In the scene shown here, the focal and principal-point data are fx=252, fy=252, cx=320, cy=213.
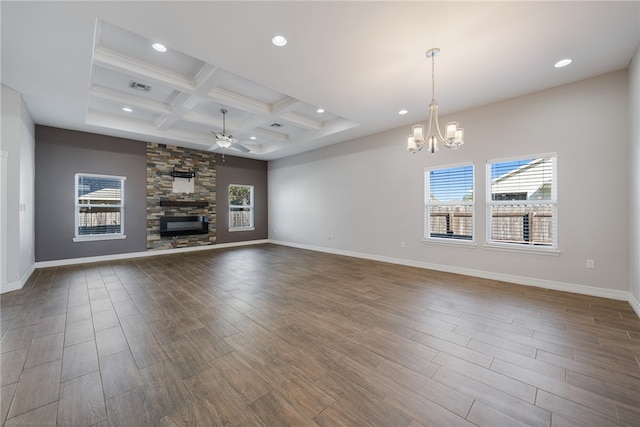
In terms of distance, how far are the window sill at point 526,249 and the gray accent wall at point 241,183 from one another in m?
7.06

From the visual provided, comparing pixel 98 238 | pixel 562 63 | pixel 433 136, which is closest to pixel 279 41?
pixel 433 136

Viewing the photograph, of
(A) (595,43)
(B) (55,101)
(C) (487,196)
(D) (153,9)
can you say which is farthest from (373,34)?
(B) (55,101)

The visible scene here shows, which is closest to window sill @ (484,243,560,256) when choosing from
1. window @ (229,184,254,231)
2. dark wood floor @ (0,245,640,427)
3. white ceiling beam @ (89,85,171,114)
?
dark wood floor @ (0,245,640,427)

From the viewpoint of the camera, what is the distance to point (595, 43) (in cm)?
287

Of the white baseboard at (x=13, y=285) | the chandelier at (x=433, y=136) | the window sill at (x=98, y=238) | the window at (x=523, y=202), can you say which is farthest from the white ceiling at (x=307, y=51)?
the white baseboard at (x=13, y=285)

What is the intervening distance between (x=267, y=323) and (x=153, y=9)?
3.29m

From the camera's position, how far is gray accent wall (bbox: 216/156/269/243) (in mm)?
Answer: 8219

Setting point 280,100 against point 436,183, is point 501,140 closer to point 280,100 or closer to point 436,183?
point 436,183

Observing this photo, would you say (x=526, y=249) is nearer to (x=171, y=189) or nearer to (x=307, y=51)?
(x=307, y=51)

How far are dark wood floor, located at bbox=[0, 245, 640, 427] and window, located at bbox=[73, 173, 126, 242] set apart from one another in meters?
2.38

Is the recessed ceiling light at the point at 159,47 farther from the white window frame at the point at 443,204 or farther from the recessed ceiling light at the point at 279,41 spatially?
the white window frame at the point at 443,204

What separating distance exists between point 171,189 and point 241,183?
7.22ft

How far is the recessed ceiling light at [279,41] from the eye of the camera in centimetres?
276

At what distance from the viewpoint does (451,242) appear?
4.94m
